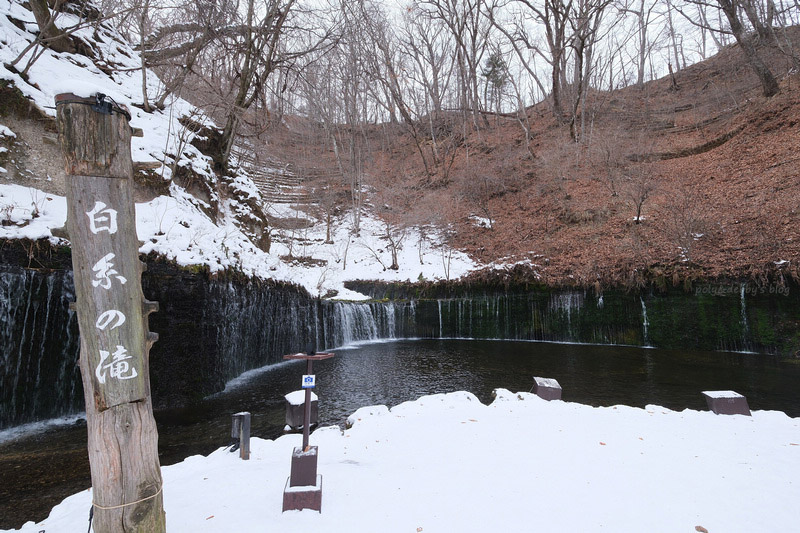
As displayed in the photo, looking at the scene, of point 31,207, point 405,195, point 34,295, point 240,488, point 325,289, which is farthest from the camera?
point 405,195

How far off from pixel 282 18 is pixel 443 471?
→ 10103mm

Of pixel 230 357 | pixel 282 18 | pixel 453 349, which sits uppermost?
pixel 282 18

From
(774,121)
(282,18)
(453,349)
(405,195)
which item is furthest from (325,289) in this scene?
(774,121)

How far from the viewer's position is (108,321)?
6.47 feet

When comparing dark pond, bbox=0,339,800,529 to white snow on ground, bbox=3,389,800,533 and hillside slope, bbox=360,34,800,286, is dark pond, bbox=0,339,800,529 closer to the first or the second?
white snow on ground, bbox=3,389,800,533

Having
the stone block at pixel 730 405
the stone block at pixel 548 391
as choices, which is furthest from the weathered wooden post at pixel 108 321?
the stone block at pixel 730 405

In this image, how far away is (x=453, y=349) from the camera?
12.7 m

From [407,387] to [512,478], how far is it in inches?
190

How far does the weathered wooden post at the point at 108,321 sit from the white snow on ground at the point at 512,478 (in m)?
0.78

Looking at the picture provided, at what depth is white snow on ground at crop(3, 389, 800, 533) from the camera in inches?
100

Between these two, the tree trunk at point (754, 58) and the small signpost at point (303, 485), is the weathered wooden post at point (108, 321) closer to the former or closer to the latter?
the small signpost at point (303, 485)

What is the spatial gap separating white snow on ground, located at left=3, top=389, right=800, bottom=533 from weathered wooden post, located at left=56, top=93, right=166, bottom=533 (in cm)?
78

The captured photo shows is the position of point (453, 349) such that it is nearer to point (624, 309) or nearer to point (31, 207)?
point (624, 309)

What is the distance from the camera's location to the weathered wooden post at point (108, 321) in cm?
192
